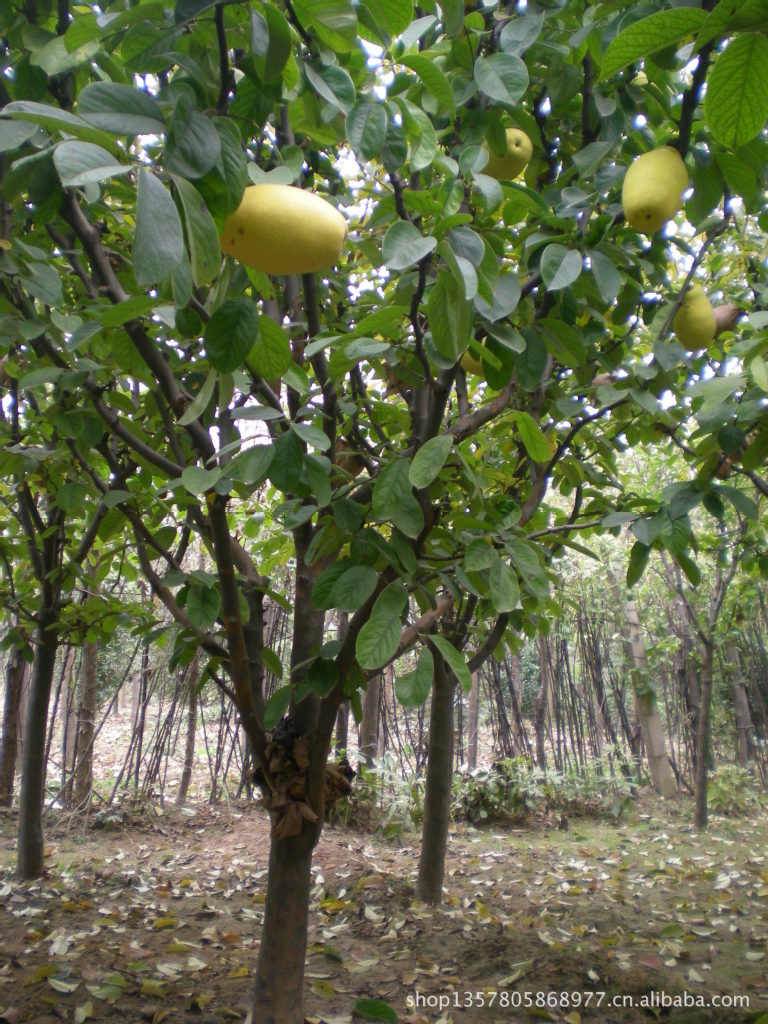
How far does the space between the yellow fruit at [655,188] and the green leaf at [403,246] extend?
1.23ft

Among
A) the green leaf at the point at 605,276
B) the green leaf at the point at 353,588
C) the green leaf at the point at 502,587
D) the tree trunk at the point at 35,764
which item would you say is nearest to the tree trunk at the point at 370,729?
the tree trunk at the point at 35,764

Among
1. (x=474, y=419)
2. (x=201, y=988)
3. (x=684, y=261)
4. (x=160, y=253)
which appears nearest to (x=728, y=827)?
(x=684, y=261)

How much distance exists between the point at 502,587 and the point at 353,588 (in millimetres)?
267

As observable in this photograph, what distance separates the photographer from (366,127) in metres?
0.81

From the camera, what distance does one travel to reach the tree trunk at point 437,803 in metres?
2.63

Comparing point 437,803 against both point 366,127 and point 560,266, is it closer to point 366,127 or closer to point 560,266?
point 560,266

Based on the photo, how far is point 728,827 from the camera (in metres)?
4.92

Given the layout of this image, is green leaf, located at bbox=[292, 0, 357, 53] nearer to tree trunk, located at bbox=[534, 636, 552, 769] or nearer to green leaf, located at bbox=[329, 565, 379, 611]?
green leaf, located at bbox=[329, 565, 379, 611]

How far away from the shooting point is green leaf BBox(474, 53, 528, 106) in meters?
0.98

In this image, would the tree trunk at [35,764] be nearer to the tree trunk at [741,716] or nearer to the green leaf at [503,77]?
the green leaf at [503,77]

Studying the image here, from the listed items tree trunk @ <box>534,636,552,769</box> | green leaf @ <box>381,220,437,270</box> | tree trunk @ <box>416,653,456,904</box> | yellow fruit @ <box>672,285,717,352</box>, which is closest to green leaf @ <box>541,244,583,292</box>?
green leaf @ <box>381,220,437,270</box>

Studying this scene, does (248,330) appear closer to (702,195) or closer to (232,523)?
(702,195)

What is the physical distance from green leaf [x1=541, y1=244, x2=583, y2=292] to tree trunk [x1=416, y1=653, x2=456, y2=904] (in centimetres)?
180

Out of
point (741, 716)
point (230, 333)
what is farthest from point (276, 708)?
point (741, 716)
